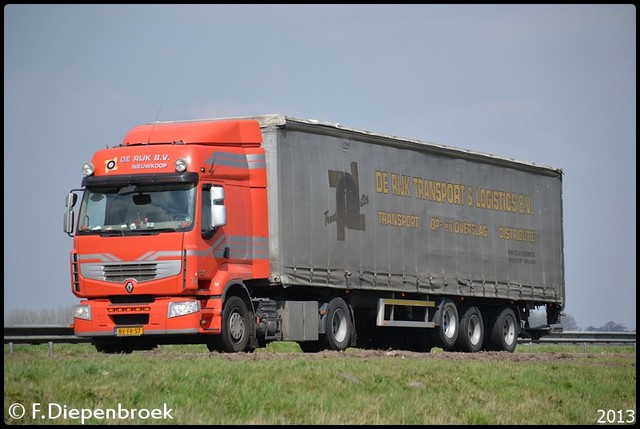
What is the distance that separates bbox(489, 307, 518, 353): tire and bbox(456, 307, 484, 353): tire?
A: 415 millimetres

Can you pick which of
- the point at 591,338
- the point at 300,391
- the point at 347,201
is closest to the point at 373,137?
the point at 347,201

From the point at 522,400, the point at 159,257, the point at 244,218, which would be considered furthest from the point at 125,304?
the point at 522,400

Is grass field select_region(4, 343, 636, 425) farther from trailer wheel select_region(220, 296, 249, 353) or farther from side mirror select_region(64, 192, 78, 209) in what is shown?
side mirror select_region(64, 192, 78, 209)

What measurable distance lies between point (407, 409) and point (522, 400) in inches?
121

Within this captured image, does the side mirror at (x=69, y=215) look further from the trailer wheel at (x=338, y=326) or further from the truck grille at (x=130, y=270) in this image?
the trailer wheel at (x=338, y=326)

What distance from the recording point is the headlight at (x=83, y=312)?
24062 mm

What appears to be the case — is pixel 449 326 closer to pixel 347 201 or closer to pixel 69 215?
pixel 347 201

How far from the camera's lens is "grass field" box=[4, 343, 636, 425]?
15797mm

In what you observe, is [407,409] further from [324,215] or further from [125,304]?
[324,215]

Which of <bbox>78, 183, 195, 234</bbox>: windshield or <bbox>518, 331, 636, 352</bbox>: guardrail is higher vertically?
<bbox>78, 183, 195, 234</bbox>: windshield

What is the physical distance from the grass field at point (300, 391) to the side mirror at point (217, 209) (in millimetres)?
2399

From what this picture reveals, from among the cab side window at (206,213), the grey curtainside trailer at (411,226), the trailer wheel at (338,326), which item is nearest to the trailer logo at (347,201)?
A: the grey curtainside trailer at (411,226)

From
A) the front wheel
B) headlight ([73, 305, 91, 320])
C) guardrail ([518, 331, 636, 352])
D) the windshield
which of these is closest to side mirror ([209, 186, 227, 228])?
the windshield

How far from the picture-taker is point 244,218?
25.1m
